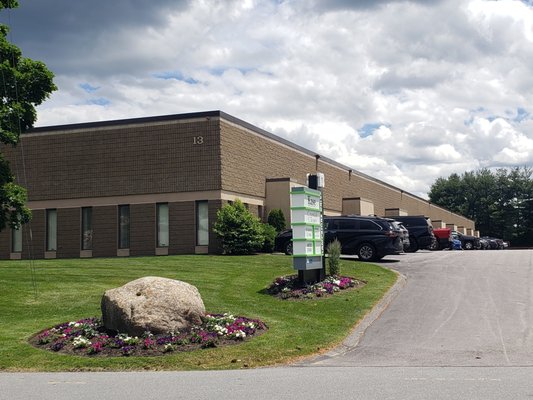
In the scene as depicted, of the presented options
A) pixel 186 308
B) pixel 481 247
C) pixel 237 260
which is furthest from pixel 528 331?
pixel 481 247

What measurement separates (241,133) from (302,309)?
1948 centimetres

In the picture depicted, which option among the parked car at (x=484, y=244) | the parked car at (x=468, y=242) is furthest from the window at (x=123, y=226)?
the parked car at (x=484, y=244)

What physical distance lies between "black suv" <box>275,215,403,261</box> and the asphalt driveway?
11.6 ft

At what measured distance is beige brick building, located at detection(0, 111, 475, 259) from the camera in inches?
1294

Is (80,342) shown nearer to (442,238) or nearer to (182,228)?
(182,228)

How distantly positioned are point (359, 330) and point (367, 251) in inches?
523

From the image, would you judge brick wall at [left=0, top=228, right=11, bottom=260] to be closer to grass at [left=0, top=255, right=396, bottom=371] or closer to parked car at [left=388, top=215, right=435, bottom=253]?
grass at [left=0, top=255, right=396, bottom=371]

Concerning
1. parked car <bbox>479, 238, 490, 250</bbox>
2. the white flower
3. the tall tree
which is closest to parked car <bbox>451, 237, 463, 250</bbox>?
parked car <bbox>479, 238, 490, 250</bbox>

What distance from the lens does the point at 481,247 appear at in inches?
2347

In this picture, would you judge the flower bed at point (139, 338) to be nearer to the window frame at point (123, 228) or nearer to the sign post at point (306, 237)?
the sign post at point (306, 237)

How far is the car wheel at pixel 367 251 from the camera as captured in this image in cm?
2767

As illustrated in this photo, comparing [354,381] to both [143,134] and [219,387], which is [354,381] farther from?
[143,134]

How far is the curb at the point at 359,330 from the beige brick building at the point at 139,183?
1426 cm

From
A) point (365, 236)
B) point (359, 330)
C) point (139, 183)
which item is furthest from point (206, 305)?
point (139, 183)
